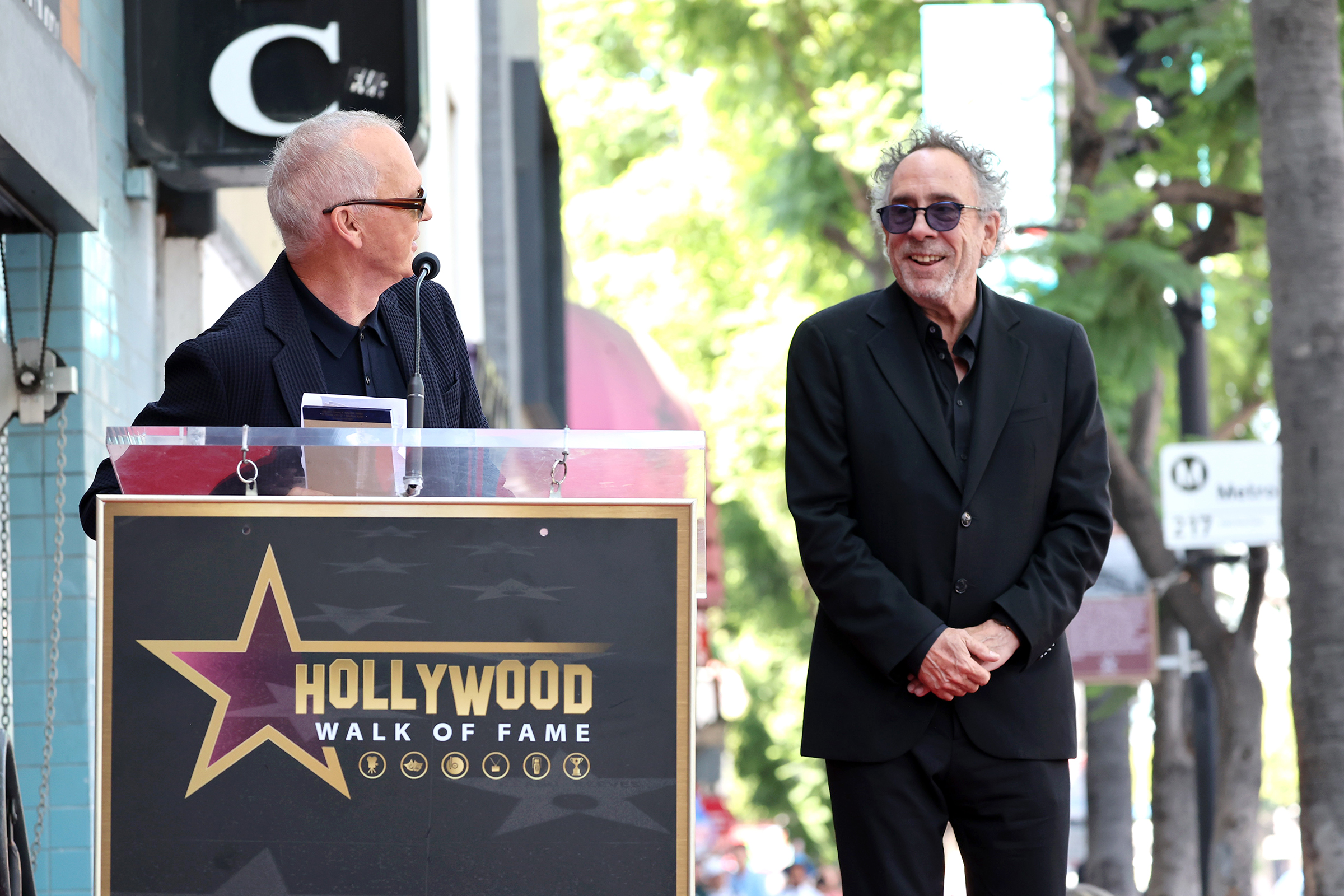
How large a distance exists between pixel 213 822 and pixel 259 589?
338 mm

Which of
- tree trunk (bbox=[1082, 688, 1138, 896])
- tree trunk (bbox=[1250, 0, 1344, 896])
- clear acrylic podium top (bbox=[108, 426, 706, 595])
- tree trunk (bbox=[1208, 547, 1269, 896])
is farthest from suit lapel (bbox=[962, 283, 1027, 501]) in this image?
tree trunk (bbox=[1082, 688, 1138, 896])

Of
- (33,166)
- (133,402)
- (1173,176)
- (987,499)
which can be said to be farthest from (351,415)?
(1173,176)

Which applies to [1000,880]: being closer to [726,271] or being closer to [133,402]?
[133,402]

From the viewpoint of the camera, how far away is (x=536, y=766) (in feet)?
8.14

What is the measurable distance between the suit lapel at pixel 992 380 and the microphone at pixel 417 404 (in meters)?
1.13

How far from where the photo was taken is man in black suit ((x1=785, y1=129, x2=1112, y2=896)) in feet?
10.9

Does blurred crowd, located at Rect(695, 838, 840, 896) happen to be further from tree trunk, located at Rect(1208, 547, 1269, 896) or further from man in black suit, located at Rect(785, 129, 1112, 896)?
man in black suit, located at Rect(785, 129, 1112, 896)

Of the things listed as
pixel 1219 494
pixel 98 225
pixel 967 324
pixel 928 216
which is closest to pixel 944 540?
pixel 967 324

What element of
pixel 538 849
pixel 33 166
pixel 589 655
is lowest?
pixel 538 849

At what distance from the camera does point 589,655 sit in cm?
250

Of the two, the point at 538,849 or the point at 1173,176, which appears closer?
the point at 538,849

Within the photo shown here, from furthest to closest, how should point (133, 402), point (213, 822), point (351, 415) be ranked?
point (133, 402) → point (351, 415) → point (213, 822)

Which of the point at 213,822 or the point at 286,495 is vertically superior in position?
the point at 286,495

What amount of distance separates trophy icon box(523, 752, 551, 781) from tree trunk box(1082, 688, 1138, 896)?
1115 centimetres
